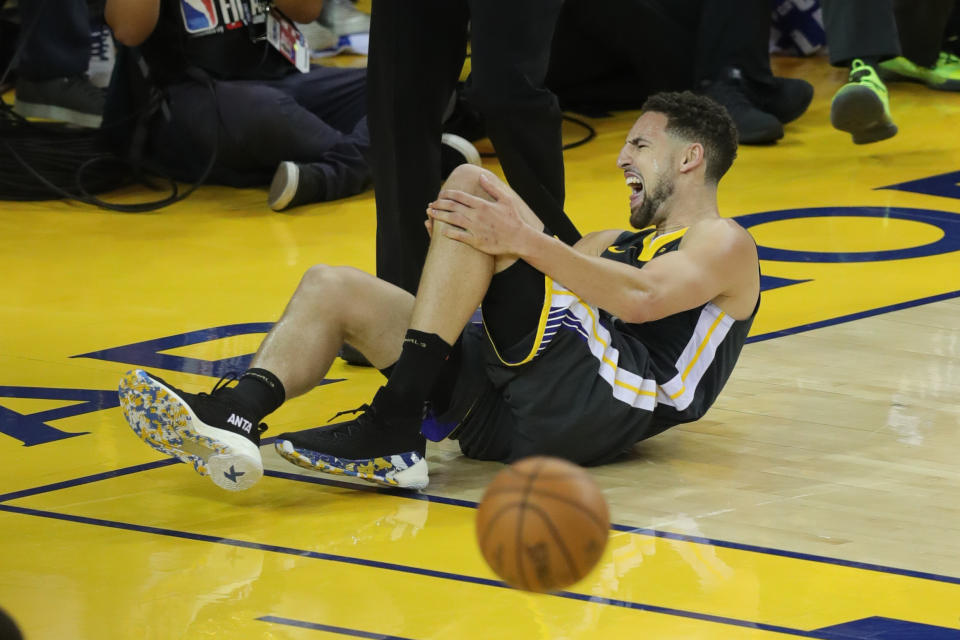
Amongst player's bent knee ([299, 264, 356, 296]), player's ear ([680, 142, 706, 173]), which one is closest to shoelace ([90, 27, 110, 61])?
player's bent knee ([299, 264, 356, 296])

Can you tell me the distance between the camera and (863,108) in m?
6.13

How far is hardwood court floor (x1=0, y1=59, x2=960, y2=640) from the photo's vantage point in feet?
8.21

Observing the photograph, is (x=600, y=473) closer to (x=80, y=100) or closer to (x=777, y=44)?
(x=80, y=100)

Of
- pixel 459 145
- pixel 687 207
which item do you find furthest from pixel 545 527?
pixel 459 145

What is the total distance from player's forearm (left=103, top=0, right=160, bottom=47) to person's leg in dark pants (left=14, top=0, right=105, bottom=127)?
0.88 meters

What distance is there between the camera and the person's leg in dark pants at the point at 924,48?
7.97 metres

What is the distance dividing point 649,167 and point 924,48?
17.2 feet

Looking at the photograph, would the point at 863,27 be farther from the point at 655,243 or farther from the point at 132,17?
the point at 655,243

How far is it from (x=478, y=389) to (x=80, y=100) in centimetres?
410

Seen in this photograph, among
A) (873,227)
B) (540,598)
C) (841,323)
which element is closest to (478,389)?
(540,598)

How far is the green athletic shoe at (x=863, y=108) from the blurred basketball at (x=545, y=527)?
423 centimetres

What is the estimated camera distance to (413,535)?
2879 mm

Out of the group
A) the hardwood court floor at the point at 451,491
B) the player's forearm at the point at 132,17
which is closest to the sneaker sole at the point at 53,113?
the player's forearm at the point at 132,17

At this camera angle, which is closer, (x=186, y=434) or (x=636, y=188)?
(x=186, y=434)
